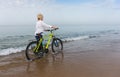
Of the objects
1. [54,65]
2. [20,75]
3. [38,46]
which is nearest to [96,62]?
[54,65]

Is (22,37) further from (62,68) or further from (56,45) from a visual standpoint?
(62,68)

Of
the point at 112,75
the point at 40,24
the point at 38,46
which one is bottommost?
the point at 112,75

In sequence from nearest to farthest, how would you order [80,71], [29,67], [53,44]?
[80,71] → [29,67] → [53,44]

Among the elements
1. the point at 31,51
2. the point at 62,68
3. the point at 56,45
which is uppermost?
the point at 56,45

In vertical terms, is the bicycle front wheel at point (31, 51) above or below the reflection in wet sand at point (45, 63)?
above

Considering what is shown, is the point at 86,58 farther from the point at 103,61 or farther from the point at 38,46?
the point at 38,46

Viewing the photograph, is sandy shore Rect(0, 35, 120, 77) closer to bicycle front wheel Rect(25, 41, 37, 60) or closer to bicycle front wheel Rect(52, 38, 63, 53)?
bicycle front wheel Rect(25, 41, 37, 60)

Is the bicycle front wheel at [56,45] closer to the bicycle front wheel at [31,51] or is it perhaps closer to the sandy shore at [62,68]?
the sandy shore at [62,68]

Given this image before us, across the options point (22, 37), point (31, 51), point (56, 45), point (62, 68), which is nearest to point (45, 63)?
point (31, 51)

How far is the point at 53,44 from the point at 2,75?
410 cm

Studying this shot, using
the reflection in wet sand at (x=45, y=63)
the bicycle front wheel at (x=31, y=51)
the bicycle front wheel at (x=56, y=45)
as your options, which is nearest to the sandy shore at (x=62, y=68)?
the reflection in wet sand at (x=45, y=63)

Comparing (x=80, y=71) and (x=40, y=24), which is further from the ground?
(x=40, y=24)

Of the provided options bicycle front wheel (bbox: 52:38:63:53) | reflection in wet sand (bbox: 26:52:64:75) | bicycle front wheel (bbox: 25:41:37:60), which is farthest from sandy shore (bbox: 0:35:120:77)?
bicycle front wheel (bbox: 52:38:63:53)

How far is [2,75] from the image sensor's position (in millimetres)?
7172
